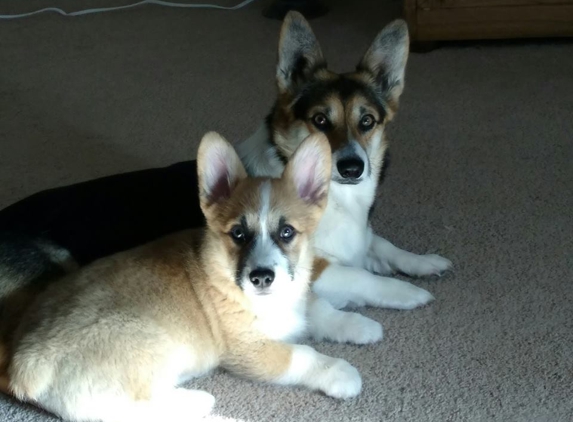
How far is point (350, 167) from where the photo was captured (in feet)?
5.82

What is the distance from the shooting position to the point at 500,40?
3.49 metres

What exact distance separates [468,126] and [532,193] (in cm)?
53

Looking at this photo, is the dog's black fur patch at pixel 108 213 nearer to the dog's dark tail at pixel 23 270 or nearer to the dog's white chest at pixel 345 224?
the dog's dark tail at pixel 23 270

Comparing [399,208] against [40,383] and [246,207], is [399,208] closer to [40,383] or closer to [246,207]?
[246,207]

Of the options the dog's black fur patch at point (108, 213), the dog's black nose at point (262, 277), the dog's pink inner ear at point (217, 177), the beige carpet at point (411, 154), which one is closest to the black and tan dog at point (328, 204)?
the dog's black fur patch at point (108, 213)

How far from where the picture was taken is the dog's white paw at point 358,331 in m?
1.73

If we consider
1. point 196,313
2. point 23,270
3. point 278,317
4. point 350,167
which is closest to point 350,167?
point 350,167

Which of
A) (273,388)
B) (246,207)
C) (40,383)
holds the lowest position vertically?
(273,388)

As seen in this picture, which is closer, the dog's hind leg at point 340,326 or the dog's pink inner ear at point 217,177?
the dog's pink inner ear at point 217,177

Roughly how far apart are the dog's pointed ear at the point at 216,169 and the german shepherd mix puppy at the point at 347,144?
260 millimetres

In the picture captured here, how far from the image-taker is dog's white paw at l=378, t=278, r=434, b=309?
1.82 m

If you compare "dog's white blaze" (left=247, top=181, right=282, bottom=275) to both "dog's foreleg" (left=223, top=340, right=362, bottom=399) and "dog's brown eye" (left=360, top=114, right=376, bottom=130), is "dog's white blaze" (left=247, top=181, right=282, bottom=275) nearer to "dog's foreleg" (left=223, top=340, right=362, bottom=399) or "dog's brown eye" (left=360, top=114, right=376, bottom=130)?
"dog's foreleg" (left=223, top=340, right=362, bottom=399)

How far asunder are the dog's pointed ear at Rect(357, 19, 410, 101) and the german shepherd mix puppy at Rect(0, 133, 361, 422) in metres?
0.47

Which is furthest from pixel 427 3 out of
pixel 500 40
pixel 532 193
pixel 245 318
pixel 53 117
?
pixel 245 318
